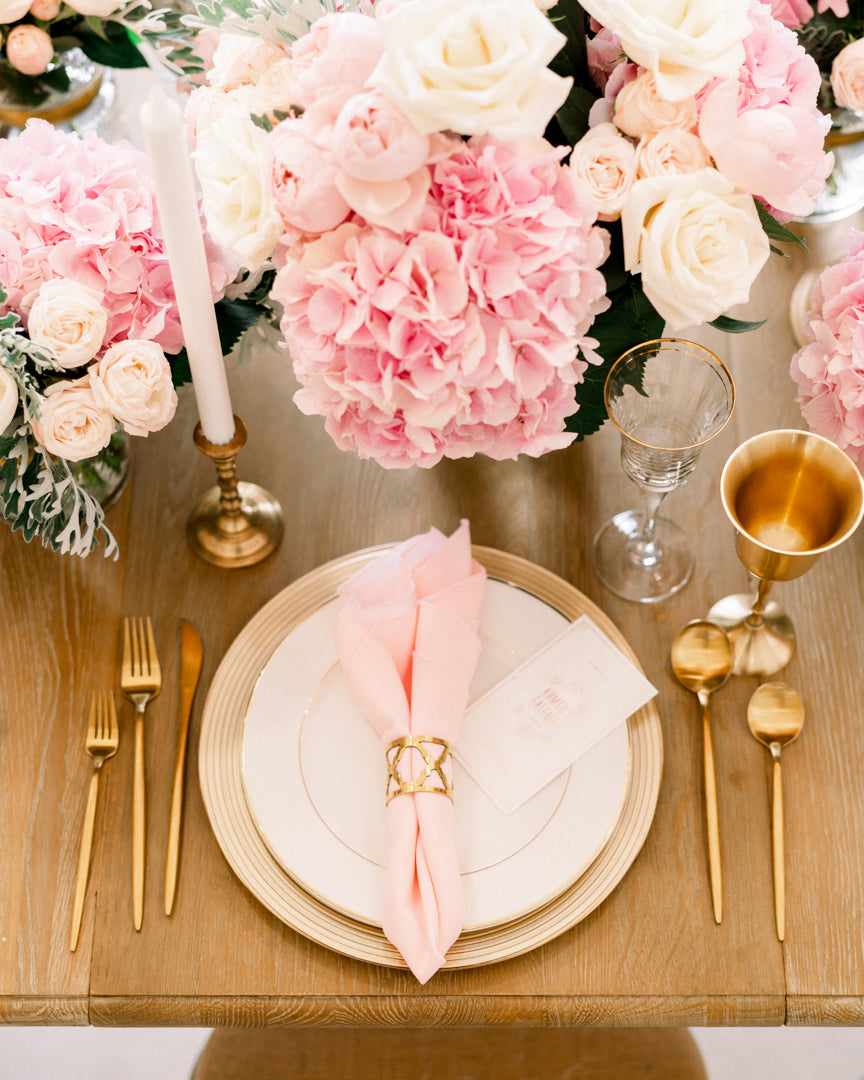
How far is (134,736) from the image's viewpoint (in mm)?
912

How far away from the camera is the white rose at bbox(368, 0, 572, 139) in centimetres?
59

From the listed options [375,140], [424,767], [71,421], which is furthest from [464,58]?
[424,767]

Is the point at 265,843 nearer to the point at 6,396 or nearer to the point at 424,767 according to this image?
the point at 424,767

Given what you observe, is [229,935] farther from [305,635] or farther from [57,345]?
[57,345]

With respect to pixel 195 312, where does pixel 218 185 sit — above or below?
above

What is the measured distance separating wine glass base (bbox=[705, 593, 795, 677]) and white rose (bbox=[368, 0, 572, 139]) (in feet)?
1.73

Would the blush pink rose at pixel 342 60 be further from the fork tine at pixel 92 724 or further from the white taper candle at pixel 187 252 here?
the fork tine at pixel 92 724

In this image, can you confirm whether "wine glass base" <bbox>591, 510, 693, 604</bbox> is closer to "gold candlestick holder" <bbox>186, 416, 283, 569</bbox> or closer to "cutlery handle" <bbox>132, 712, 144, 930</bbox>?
"gold candlestick holder" <bbox>186, 416, 283, 569</bbox>

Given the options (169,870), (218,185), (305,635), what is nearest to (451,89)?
(218,185)

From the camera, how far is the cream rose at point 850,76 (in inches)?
40.1

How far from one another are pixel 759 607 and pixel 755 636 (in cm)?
3

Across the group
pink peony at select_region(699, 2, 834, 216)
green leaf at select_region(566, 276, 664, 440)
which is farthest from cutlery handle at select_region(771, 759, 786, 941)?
pink peony at select_region(699, 2, 834, 216)

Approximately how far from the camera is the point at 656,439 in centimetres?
91

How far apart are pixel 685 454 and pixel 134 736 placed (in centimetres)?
52
